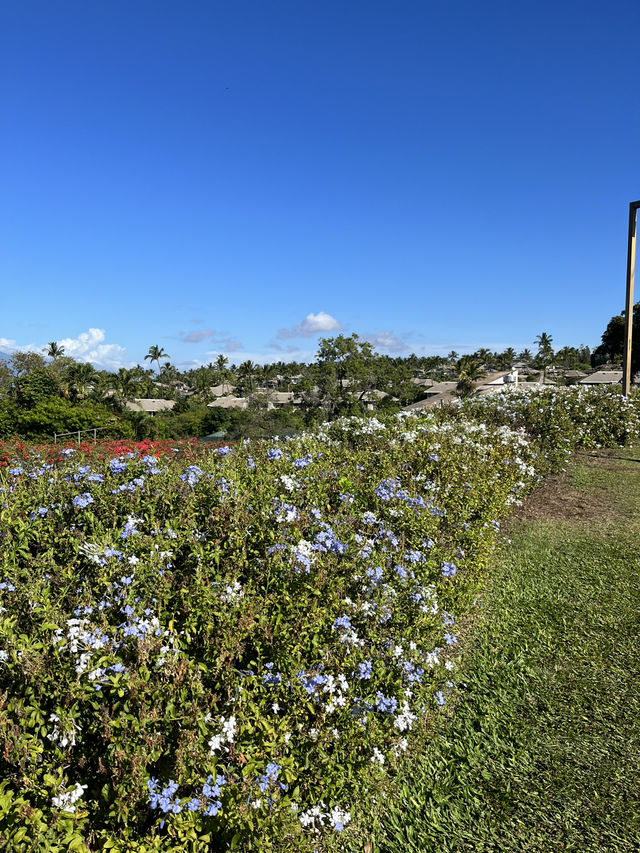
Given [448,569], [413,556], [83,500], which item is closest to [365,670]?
[413,556]

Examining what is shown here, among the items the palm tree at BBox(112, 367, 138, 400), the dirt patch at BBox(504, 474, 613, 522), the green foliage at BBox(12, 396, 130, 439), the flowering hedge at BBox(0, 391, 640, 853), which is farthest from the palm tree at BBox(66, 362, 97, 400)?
the flowering hedge at BBox(0, 391, 640, 853)

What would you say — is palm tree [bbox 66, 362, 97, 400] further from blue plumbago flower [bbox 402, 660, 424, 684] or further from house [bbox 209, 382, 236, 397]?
blue plumbago flower [bbox 402, 660, 424, 684]

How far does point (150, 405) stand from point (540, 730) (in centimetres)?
6392

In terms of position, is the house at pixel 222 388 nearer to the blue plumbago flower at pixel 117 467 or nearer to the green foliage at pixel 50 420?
the green foliage at pixel 50 420

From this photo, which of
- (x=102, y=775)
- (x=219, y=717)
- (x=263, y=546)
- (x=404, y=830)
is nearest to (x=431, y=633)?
(x=404, y=830)

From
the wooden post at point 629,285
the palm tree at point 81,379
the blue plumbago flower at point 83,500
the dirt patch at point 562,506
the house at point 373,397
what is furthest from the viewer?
the house at point 373,397

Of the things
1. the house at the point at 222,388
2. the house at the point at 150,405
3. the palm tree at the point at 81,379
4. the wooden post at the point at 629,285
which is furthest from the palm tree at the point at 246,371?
the wooden post at the point at 629,285

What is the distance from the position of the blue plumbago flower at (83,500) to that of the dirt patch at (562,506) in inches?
226

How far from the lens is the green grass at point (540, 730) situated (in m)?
2.40

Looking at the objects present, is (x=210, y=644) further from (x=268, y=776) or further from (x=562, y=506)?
(x=562, y=506)

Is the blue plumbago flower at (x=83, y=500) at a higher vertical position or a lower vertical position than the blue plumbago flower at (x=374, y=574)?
higher

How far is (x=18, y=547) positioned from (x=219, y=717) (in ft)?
4.16

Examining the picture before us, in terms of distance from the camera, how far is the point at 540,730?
299 centimetres

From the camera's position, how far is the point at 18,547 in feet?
7.84
